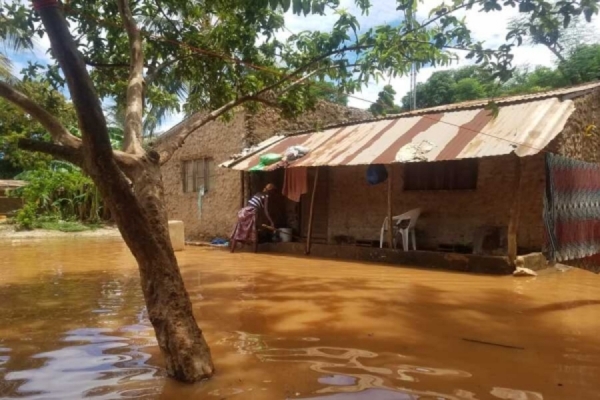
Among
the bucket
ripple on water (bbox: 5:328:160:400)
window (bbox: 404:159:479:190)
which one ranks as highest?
window (bbox: 404:159:479:190)

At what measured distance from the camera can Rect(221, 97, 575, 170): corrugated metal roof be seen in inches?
294

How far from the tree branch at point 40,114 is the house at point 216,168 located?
30.1 ft

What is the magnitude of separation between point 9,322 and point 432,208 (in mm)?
7636

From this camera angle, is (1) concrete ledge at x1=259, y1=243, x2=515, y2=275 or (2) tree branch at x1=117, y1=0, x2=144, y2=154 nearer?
(2) tree branch at x1=117, y1=0, x2=144, y2=154

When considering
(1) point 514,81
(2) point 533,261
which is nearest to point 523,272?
(2) point 533,261

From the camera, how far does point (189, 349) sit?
9.49 ft

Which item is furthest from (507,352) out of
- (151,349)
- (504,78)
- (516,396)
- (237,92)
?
(237,92)

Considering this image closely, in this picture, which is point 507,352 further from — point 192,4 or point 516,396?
point 192,4

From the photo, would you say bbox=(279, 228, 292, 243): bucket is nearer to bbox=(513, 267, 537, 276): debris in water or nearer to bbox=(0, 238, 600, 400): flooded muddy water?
bbox=(0, 238, 600, 400): flooded muddy water

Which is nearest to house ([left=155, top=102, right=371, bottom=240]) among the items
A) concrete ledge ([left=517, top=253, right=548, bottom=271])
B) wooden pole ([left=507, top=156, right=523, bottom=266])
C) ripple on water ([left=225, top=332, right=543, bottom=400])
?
wooden pole ([left=507, top=156, right=523, bottom=266])

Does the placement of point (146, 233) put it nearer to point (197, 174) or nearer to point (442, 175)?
point (442, 175)

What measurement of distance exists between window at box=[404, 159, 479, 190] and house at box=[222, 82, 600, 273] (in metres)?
0.02

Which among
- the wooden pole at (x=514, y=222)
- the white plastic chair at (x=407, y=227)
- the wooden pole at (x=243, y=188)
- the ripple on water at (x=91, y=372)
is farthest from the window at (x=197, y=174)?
the ripple on water at (x=91, y=372)

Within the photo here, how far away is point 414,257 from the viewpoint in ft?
28.8
